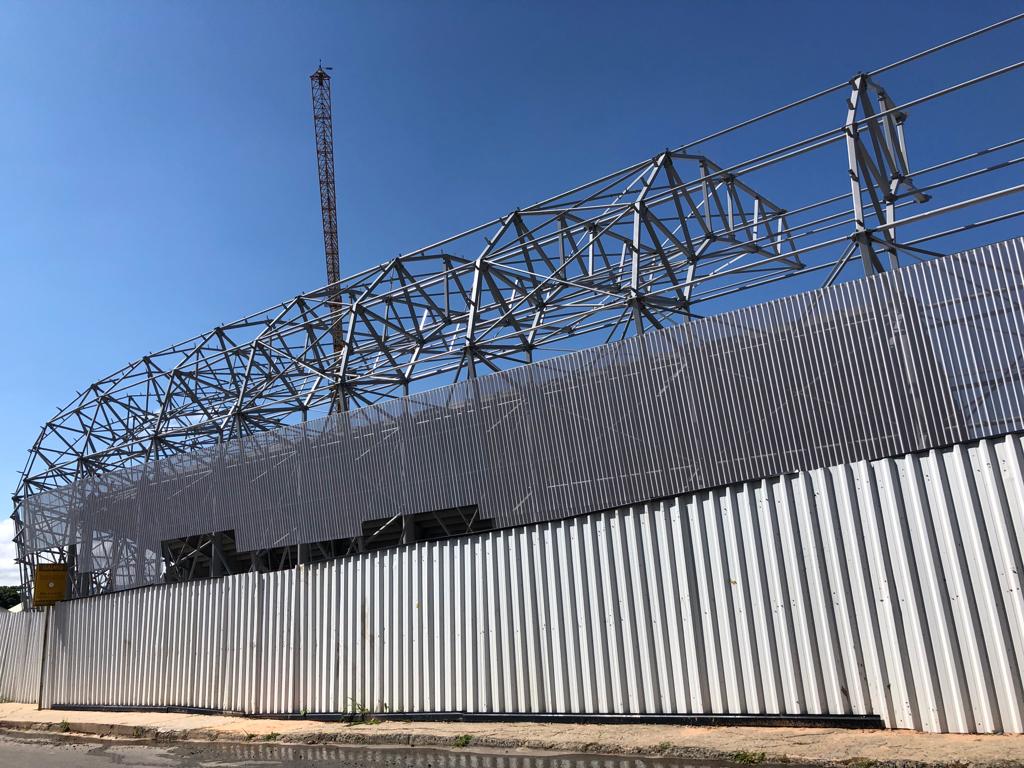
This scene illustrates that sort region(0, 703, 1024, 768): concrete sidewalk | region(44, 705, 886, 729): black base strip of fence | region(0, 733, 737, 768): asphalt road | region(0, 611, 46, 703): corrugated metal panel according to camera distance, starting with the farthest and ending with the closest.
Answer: region(0, 611, 46, 703): corrugated metal panel < region(0, 733, 737, 768): asphalt road < region(44, 705, 886, 729): black base strip of fence < region(0, 703, 1024, 768): concrete sidewalk

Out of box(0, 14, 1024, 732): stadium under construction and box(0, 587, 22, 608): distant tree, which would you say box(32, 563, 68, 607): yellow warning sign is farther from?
box(0, 587, 22, 608): distant tree

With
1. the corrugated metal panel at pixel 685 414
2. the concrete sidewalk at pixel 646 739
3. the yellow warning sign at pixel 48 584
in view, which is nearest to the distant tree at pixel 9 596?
the yellow warning sign at pixel 48 584

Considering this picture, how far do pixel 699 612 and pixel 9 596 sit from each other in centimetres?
9219

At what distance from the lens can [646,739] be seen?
8656 mm

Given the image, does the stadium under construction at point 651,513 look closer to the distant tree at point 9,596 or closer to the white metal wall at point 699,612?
the white metal wall at point 699,612

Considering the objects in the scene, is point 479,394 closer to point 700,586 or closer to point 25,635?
point 700,586

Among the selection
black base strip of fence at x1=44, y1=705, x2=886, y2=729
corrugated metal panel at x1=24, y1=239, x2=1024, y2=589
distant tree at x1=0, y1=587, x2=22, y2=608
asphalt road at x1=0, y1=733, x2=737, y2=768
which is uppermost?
distant tree at x1=0, y1=587, x2=22, y2=608

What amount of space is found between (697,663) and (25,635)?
20.6 metres

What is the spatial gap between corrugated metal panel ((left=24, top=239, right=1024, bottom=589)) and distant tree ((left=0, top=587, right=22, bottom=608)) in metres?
72.8

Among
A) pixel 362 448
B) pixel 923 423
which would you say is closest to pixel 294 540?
pixel 362 448

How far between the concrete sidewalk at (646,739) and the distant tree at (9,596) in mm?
78390

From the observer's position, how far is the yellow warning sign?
21.6 m

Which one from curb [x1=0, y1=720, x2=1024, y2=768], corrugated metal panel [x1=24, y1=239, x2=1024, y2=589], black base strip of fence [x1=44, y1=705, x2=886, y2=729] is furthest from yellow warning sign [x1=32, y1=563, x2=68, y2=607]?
black base strip of fence [x1=44, y1=705, x2=886, y2=729]

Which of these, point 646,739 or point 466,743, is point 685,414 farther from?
point 466,743
